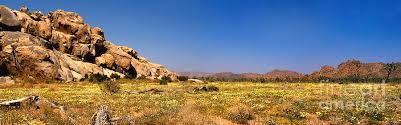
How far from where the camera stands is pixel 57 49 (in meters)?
91.5

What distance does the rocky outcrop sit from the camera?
74.6m

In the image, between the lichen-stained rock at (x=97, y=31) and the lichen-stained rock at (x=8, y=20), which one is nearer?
the lichen-stained rock at (x=8, y=20)

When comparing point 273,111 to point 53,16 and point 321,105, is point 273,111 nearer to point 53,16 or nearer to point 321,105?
point 321,105

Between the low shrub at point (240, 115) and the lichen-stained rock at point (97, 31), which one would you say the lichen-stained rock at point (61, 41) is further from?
the low shrub at point (240, 115)

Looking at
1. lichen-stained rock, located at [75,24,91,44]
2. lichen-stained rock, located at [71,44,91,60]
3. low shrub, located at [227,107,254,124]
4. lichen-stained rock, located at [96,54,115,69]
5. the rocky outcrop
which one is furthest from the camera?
lichen-stained rock, located at [75,24,91,44]

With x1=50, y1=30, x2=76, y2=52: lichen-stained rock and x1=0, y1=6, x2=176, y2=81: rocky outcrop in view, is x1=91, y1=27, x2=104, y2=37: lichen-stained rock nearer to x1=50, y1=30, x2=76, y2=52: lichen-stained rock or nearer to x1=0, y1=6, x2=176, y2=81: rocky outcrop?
x1=0, y1=6, x2=176, y2=81: rocky outcrop

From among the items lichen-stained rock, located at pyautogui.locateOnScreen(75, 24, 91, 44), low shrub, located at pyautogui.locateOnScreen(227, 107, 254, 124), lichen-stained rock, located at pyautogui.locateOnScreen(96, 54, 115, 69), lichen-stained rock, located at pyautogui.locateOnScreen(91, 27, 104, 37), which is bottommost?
low shrub, located at pyautogui.locateOnScreen(227, 107, 254, 124)

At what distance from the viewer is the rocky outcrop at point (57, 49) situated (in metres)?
74.6

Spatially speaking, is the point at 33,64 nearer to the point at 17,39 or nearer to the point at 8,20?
the point at 17,39

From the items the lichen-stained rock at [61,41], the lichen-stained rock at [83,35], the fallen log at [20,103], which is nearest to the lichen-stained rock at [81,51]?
the lichen-stained rock at [61,41]

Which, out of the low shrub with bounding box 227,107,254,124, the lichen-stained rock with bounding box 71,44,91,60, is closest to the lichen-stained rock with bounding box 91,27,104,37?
the lichen-stained rock with bounding box 71,44,91,60

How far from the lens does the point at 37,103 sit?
2611cm

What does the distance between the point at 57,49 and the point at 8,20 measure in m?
11.9

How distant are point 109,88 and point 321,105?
2384cm
